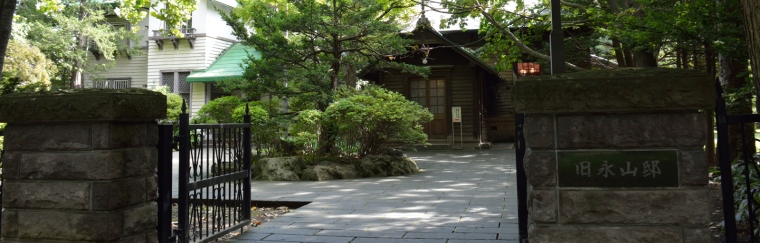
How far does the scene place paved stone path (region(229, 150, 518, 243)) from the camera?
567 cm

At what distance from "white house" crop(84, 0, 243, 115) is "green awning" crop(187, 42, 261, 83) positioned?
28.1 inches

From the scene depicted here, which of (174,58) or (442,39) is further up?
(174,58)

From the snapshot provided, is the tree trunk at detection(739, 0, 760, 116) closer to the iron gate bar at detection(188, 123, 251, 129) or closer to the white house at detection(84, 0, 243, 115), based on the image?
the iron gate bar at detection(188, 123, 251, 129)

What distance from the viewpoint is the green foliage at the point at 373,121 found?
11992 millimetres

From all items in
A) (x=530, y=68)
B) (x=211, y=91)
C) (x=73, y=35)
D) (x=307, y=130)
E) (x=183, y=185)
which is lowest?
(x=183, y=185)

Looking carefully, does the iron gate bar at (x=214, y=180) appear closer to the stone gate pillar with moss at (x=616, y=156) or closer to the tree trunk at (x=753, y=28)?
the stone gate pillar with moss at (x=616, y=156)

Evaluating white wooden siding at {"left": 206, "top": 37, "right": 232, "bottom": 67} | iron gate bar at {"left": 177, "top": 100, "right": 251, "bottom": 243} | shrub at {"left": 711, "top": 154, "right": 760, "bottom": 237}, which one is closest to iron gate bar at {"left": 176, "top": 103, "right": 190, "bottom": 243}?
iron gate bar at {"left": 177, "top": 100, "right": 251, "bottom": 243}

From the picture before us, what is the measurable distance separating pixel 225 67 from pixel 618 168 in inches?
987

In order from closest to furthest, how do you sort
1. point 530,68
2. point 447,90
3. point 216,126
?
point 216,126 → point 530,68 → point 447,90

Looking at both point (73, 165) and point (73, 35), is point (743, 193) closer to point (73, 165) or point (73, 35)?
point (73, 165)

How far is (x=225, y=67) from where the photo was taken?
2634 cm

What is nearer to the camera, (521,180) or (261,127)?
(521,180)

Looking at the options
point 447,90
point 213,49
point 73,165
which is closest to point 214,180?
point 73,165

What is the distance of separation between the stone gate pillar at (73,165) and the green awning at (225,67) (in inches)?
846
